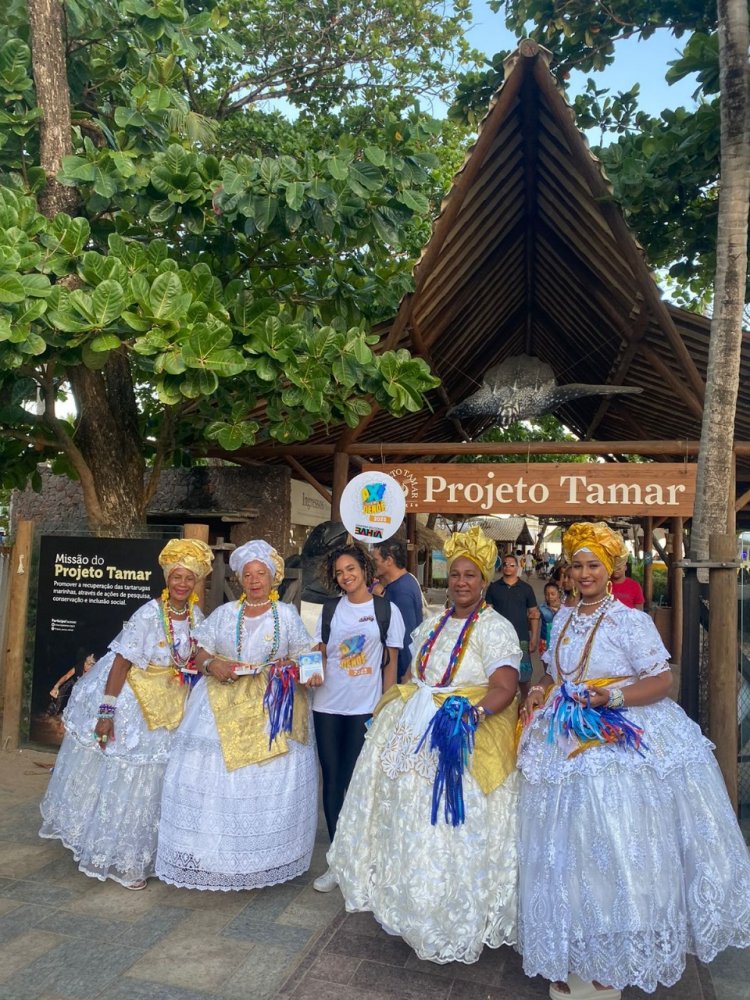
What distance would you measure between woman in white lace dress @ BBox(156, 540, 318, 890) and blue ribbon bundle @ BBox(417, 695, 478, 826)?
3.12 ft

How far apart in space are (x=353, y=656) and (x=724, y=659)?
76.1 inches

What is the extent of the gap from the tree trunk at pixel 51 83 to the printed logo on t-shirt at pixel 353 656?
3.87m

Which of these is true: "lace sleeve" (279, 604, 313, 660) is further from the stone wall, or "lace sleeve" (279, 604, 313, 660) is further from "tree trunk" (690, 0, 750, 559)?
the stone wall

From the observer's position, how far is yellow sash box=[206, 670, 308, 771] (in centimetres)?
371

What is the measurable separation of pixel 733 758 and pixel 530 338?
→ 19.5 feet

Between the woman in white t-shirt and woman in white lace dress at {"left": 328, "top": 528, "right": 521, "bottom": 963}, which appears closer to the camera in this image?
woman in white lace dress at {"left": 328, "top": 528, "right": 521, "bottom": 963}

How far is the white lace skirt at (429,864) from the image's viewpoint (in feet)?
9.70

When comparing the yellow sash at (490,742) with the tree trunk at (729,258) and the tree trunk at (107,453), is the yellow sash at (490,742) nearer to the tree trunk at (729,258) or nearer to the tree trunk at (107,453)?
the tree trunk at (729,258)

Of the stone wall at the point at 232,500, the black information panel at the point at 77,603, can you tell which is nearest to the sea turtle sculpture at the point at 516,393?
the stone wall at the point at 232,500

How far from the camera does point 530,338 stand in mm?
9180

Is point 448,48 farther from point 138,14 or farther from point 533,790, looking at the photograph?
point 533,790

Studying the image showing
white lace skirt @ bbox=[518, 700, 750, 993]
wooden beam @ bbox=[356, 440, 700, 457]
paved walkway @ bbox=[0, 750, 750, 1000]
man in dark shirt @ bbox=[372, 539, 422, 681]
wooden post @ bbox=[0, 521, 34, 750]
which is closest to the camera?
white lace skirt @ bbox=[518, 700, 750, 993]

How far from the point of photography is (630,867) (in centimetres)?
273

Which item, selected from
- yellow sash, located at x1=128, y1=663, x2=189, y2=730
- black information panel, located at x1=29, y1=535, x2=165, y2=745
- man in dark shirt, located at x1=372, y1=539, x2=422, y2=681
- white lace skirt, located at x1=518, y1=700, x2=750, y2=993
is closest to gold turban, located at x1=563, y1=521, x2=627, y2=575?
white lace skirt, located at x1=518, y1=700, x2=750, y2=993
